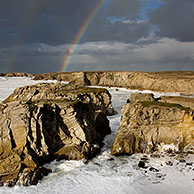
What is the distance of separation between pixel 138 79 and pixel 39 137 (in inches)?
3676

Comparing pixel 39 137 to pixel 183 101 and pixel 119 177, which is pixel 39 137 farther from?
pixel 183 101

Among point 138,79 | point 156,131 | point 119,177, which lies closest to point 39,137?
point 119,177

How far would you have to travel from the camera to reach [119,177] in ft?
56.0

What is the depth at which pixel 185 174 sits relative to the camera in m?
17.4

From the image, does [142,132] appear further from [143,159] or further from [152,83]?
[152,83]

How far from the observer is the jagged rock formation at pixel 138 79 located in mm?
91312

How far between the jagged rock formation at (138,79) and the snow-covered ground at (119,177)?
75.2 metres

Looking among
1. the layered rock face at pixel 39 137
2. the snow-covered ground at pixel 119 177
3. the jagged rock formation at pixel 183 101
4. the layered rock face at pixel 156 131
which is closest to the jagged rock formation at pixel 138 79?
the jagged rock formation at pixel 183 101

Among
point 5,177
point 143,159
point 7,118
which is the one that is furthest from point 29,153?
point 143,159

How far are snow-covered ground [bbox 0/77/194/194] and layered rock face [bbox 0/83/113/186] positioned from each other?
0.92 meters

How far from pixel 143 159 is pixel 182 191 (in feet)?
17.9

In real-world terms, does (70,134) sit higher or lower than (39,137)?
lower

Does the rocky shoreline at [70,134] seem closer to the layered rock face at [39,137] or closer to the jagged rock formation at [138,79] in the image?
the layered rock face at [39,137]

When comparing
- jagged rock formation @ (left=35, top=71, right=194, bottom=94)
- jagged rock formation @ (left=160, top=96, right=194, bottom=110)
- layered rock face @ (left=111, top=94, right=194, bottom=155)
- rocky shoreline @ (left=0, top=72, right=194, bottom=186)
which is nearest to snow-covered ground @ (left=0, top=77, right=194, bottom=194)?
rocky shoreline @ (left=0, top=72, right=194, bottom=186)
